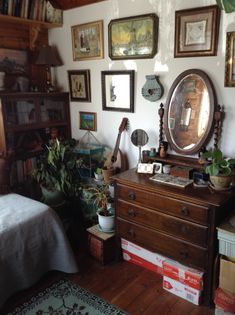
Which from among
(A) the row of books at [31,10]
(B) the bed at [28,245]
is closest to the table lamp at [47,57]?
(A) the row of books at [31,10]

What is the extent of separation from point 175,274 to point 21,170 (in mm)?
1757

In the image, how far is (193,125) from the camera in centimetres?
223

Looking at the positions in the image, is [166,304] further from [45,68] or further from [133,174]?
[45,68]

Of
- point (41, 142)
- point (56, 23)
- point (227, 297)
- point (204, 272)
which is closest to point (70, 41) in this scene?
point (56, 23)

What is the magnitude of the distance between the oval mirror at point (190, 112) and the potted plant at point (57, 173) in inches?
36.9

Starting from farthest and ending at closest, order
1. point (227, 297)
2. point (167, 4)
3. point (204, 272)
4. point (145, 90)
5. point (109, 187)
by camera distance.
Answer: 1. point (109, 187)
2. point (145, 90)
3. point (167, 4)
4. point (204, 272)
5. point (227, 297)

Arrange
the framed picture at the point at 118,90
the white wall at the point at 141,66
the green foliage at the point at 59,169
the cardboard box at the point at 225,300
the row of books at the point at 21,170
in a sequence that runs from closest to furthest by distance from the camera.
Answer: the cardboard box at the point at 225,300 < the white wall at the point at 141,66 < the framed picture at the point at 118,90 < the green foliage at the point at 59,169 < the row of books at the point at 21,170

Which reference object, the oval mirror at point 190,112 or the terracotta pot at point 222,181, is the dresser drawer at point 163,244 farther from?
the oval mirror at point 190,112

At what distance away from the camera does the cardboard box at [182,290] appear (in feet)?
6.45

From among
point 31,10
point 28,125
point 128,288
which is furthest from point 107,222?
point 31,10

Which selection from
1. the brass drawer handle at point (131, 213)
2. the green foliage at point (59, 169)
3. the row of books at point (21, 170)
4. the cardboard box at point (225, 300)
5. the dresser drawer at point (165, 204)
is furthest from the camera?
the row of books at point (21, 170)

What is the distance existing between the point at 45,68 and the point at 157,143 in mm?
1551

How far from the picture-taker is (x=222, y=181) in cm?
187

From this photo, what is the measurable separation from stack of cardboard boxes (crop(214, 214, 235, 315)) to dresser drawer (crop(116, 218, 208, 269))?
0.13 meters
